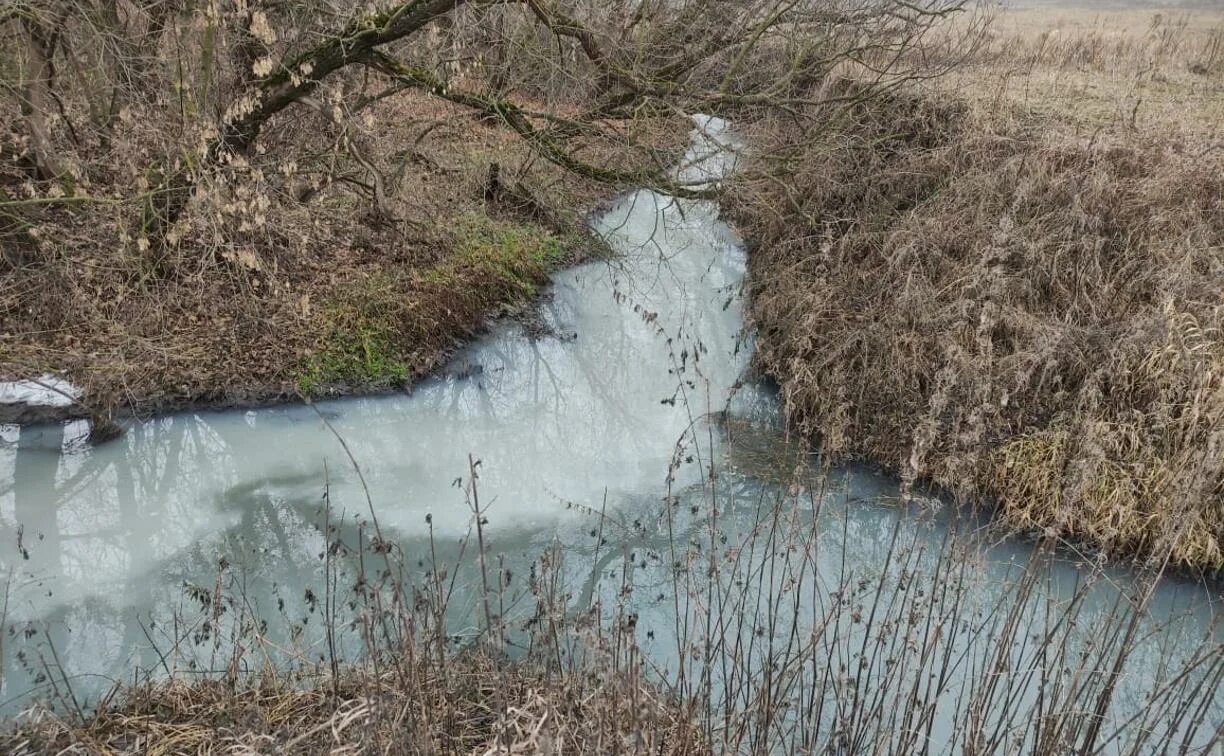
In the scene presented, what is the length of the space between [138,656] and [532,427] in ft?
11.5

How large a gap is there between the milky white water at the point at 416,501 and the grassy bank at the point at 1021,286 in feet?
1.79

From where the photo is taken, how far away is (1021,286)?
6.79 meters

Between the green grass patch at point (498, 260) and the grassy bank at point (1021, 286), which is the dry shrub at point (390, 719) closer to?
the grassy bank at point (1021, 286)

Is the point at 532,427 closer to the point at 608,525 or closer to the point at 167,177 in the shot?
the point at 608,525

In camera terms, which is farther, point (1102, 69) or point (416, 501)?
point (1102, 69)

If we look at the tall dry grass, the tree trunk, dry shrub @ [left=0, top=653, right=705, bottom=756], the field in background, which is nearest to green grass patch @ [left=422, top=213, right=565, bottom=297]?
the tree trunk

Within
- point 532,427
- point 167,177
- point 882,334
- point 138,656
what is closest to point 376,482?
point 532,427

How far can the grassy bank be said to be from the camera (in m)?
A: 5.53

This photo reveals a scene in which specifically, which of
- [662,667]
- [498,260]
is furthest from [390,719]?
[498,260]

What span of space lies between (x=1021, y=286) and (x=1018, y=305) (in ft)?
0.61

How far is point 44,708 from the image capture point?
8.67ft

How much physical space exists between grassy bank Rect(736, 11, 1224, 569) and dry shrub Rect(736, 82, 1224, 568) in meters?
0.02

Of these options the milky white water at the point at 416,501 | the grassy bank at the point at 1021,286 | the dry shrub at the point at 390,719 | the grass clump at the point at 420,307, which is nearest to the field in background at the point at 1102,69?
the grassy bank at the point at 1021,286

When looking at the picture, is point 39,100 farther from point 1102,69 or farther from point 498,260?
point 1102,69
